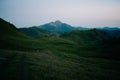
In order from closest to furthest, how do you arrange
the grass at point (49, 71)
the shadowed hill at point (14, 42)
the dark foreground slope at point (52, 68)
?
the grass at point (49, 71) < the dark foreground slope at point (52, 68) < the shadowed hill at point (14, 42)

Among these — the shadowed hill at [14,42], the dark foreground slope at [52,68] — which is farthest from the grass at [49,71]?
the shadowed hill at [14,42]

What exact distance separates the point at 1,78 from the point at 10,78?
1347mm

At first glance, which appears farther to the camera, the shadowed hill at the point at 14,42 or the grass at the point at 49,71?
the shadowed hill at the point at 14,42

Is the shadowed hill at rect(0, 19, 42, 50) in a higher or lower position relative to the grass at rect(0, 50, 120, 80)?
higher

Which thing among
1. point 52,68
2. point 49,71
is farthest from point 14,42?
point 49,71

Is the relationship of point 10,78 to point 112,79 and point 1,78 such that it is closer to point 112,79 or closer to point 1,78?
point 1,78

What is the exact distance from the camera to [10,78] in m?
22.4

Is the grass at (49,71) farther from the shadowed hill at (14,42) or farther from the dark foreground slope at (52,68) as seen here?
the shadowed hill at (14,42)

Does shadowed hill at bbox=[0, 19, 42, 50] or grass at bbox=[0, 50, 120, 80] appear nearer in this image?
grass at bbox=[0, 50, 120, 80]

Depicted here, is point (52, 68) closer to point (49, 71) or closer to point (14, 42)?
point (49, 71)

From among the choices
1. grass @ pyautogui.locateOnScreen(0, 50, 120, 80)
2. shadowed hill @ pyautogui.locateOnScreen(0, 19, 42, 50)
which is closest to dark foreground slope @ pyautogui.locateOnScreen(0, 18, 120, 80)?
grass @ pyautogui.locateOnScreen(0, 50, 120, 80)

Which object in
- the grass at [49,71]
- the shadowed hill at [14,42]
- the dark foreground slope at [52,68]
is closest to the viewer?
the grass at [49,71]

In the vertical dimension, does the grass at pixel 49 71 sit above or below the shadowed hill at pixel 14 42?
below

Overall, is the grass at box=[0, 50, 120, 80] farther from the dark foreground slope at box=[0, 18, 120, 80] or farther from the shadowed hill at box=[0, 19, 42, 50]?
the shadowed hill at box=[0, 19, 42, 50]
